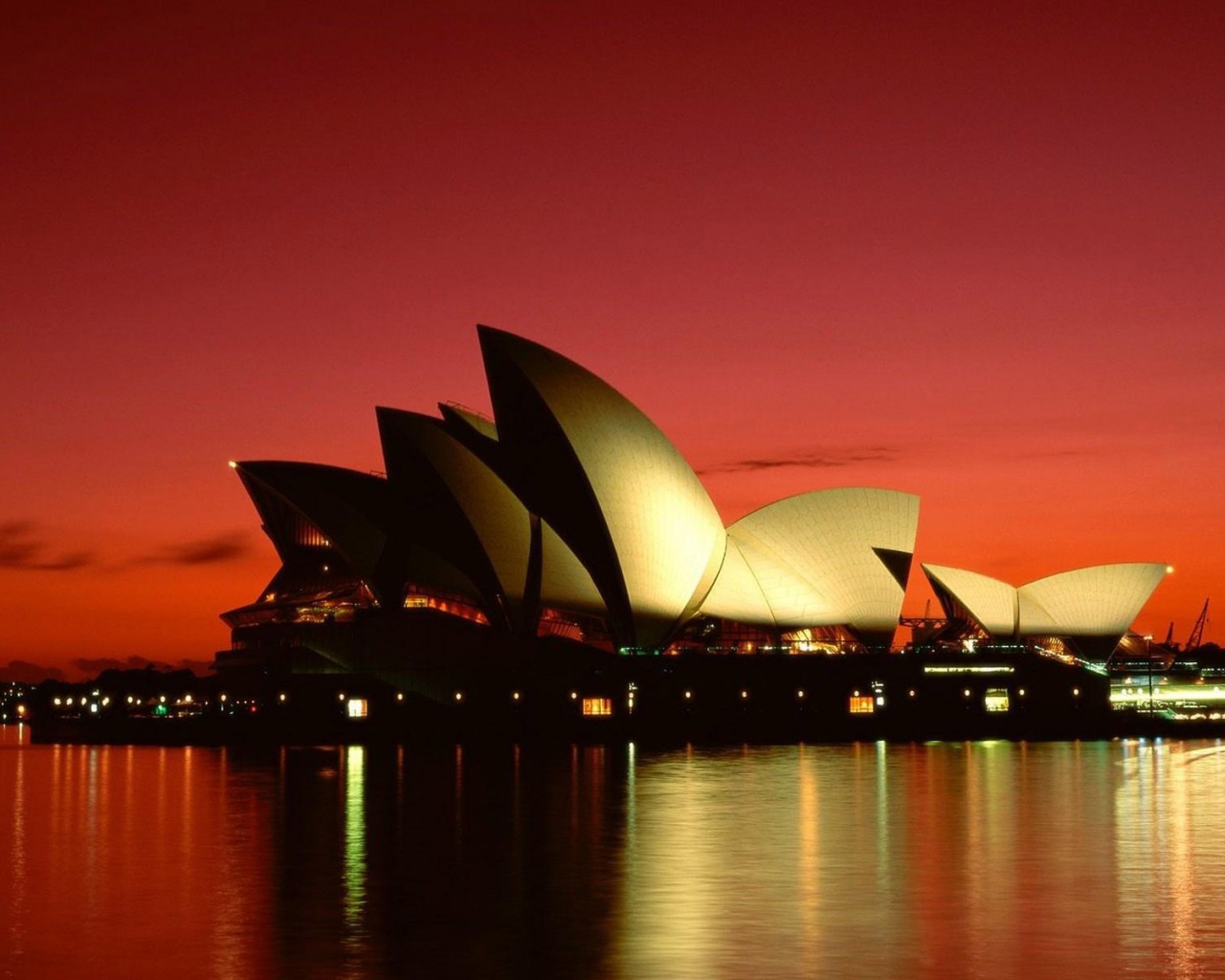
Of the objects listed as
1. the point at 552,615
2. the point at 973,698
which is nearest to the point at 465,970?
the point at 552,615

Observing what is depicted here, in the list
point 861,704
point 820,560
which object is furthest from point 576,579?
point 861,704

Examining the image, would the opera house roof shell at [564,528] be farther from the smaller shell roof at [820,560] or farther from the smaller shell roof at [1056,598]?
the smaller shell roof at [1056,598]

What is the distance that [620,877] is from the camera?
1953 centimetres

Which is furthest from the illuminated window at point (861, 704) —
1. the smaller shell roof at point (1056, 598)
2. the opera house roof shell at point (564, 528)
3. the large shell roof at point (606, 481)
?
the smaller shell roof at point (1056, 598)

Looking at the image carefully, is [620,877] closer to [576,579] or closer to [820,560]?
[576,579]

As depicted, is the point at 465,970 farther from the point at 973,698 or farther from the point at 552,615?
the point at 973,698

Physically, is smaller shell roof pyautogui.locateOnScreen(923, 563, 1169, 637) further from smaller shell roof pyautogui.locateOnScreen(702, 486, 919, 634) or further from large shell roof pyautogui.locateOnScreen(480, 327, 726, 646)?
large shell roof pyautogui.locateOnScreen(480, 327, 726, 646)

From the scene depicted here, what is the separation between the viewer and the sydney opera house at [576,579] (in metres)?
56.6

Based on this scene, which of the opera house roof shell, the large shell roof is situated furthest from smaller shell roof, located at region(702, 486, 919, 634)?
the large shell roof

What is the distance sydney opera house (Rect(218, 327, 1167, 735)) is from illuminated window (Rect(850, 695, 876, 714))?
8 cm

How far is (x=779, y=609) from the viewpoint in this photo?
2736 inches

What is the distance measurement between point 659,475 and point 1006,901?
4080 centimetres

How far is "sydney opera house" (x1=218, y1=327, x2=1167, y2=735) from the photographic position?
56.6 m

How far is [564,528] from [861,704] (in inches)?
758
